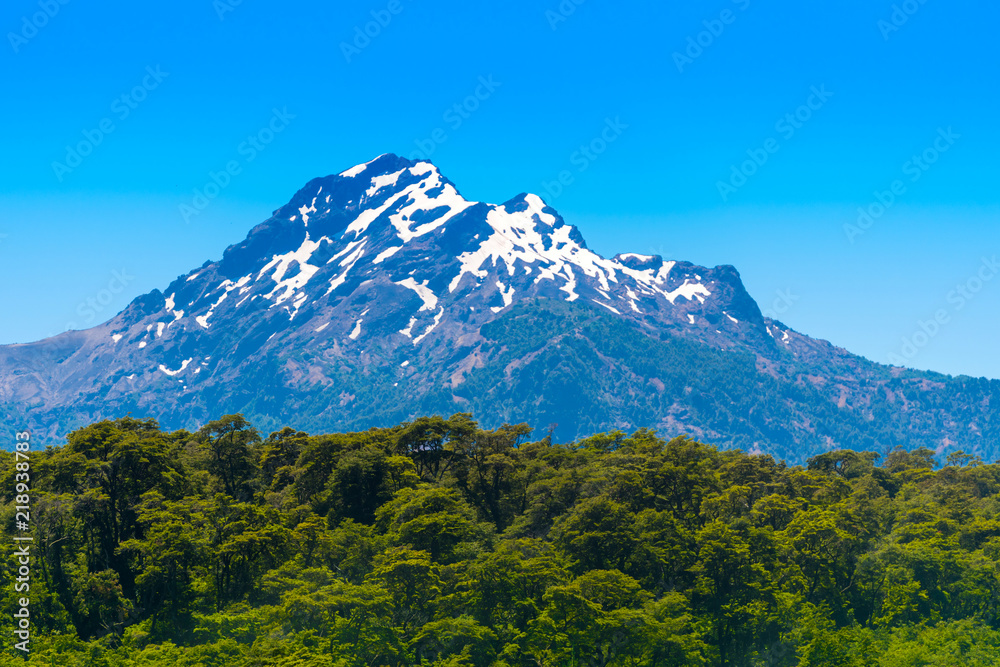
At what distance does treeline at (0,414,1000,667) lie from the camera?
53469 millimetres

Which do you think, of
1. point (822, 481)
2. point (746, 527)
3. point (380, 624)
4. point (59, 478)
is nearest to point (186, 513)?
point (59, 478)

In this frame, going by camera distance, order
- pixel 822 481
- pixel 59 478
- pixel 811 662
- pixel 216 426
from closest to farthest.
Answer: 1. pixel 811 662
2. pixel 59 478
3. pixel 216 426
4. pixel 822 481

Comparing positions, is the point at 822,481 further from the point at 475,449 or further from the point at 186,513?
the point at 186,513

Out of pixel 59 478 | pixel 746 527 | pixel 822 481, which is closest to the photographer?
pixel 59 478

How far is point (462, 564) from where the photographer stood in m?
58.2

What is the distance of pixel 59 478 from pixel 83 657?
16968 mm

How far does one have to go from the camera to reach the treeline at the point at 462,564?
53.5 metres

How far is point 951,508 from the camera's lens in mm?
81625

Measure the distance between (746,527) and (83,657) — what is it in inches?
2069

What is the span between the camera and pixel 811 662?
191ft

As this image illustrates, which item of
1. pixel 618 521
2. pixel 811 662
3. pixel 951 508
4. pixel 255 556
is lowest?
pixel 255 556

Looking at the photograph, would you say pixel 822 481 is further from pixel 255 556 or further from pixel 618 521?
pixel 255 556

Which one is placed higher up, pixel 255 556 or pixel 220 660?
pixel 255 556

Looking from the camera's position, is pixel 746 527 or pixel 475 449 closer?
pixel 746 527
